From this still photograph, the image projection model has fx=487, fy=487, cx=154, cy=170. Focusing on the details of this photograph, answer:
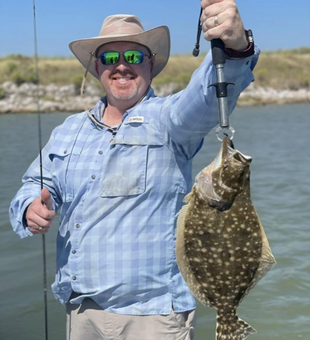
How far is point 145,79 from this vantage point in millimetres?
3484

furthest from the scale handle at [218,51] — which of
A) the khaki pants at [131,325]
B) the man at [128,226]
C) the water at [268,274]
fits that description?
the water at [268,274]

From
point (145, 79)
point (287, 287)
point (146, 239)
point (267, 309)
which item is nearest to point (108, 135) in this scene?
point (145, 79)

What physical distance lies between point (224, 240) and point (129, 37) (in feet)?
5.79

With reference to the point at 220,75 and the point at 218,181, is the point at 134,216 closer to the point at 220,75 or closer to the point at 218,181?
the point at 218,181

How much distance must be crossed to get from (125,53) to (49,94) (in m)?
42.7

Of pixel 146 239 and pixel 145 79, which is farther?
pixel 145 79

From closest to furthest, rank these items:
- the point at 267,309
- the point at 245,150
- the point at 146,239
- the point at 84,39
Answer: the point at 146,239 < the point at 84,39 < the point at 267,309 < the point at 245,150

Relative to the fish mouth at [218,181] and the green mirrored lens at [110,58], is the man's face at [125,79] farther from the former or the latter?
the fish mouth at [218,181]

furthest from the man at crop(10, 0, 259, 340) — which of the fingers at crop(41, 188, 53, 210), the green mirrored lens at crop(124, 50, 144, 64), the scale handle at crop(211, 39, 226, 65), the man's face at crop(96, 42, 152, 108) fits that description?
the scale handle at crop(211, 39, 226, 65)

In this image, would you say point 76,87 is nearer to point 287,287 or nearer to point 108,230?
point 287,287

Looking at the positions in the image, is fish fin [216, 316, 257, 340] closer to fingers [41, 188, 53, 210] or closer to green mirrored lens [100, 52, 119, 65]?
fingers [41, 188, 53, 210]

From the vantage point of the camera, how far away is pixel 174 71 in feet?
191

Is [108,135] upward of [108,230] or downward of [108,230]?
upward

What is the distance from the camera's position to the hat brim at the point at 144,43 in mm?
3521
